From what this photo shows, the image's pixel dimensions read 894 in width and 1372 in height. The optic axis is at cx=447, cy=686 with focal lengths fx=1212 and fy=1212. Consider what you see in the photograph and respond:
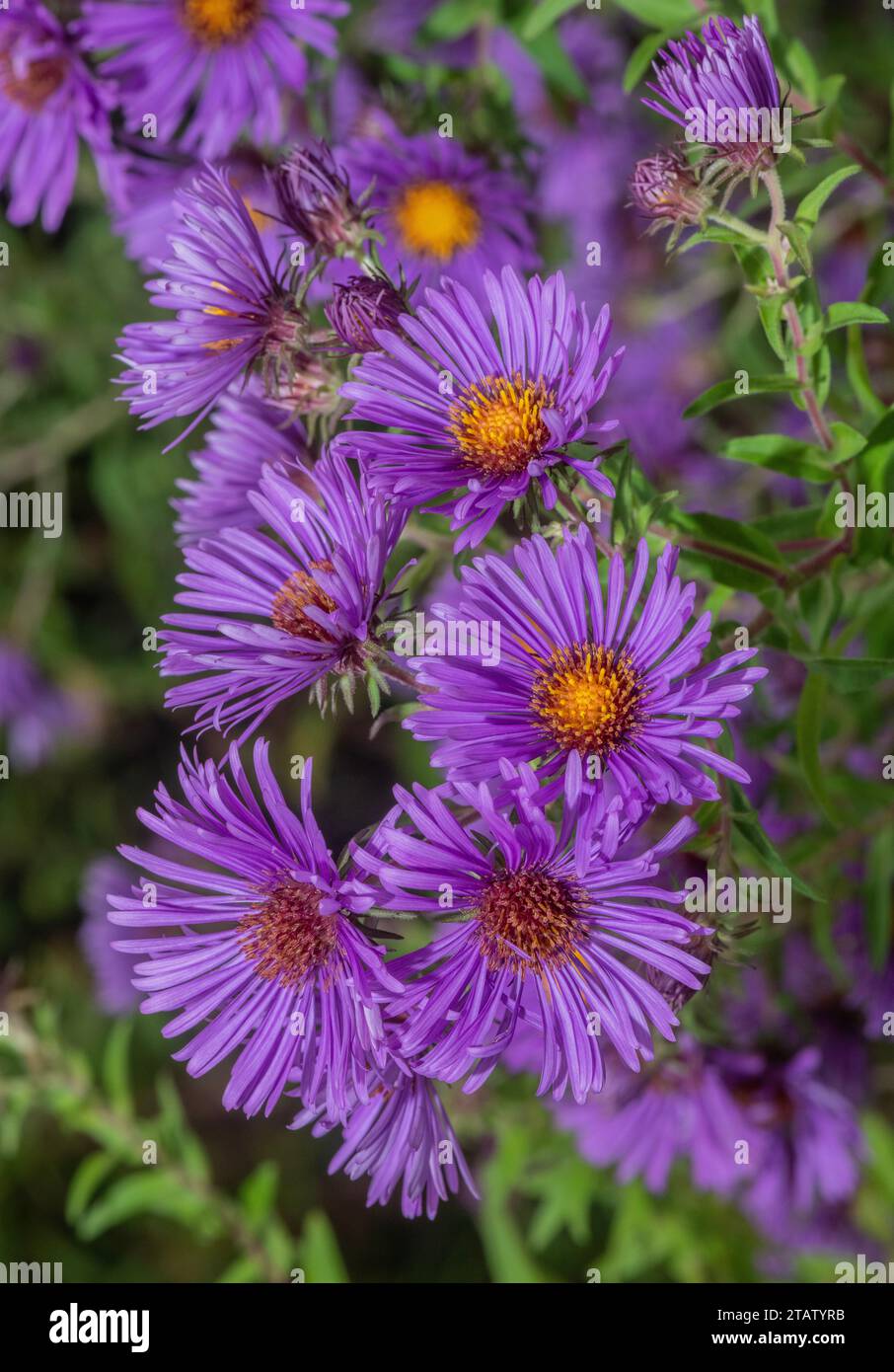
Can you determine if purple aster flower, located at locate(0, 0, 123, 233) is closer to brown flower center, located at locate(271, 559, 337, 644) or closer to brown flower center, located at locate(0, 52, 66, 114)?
brown flower center, located at locate(0, 52, 66, 114)

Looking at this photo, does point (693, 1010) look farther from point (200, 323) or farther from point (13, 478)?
point (13, 478)

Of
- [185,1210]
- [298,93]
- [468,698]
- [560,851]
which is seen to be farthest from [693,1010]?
[298,93]

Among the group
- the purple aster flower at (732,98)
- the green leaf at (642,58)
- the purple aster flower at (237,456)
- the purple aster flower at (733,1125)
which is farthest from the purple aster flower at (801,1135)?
the green leaf at (642,58)

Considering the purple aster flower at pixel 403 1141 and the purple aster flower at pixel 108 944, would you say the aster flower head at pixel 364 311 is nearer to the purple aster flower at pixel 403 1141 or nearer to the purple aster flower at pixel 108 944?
the purple aster flower at pixel 403 1141

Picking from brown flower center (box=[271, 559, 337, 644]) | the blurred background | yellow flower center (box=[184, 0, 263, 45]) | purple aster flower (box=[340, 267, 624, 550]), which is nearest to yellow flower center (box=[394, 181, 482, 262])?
the blurred background

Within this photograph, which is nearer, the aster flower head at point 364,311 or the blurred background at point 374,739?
the aster flower head at point 364,311
